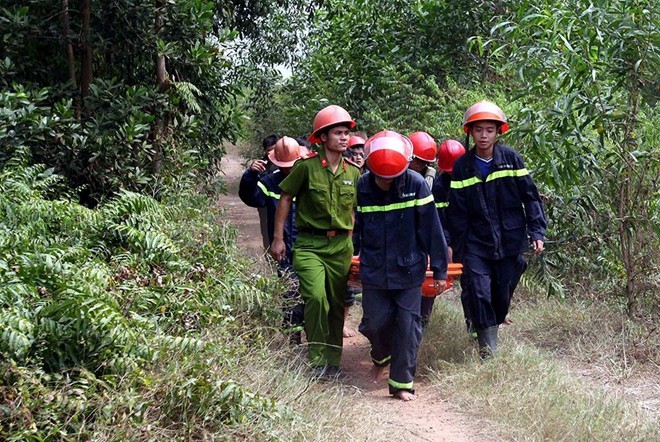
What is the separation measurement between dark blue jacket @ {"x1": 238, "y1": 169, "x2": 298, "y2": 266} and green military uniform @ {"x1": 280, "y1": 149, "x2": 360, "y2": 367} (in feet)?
2.95

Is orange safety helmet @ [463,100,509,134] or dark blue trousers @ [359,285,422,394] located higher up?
orange safety helmet @ [463,100,509,134]

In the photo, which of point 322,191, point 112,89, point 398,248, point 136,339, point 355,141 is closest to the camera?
point 136,339

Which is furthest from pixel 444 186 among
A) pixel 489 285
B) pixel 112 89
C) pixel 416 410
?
pixel 112 89

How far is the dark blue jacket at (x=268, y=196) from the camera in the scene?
7.33 m

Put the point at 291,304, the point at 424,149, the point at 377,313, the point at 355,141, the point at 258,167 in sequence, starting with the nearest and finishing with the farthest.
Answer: the point at 377,313
the point at 291,304
the point at 258,167
the point at 424,149
the point at 355,141

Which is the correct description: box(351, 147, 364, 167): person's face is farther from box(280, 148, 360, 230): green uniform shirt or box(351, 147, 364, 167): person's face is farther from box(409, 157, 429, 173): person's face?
box(280, 148, 360, 230): green uniform shirt

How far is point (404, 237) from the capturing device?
5.89 metres

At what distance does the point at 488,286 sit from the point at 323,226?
1333 mm

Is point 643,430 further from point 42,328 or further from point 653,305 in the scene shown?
point 42,328

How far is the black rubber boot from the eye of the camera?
6359 millimetres

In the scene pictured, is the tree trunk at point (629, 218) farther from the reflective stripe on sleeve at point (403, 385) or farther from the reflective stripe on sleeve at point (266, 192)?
the reflective stripe on sleeve at point (266, 192)

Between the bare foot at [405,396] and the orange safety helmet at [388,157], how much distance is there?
149 cm

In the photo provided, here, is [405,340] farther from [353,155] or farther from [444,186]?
[353,155]

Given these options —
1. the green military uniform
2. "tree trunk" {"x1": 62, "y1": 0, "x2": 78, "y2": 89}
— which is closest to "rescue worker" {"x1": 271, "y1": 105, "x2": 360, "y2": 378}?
the green military uniform
